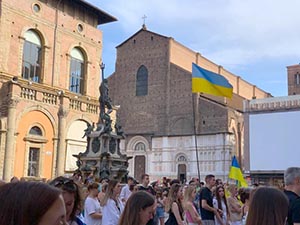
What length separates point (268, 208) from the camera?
281 centimetres

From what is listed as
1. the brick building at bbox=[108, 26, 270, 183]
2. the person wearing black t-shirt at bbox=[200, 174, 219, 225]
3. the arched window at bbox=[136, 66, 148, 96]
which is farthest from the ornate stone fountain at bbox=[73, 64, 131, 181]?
the arched window at bbox=[136, 66, 148, 96]

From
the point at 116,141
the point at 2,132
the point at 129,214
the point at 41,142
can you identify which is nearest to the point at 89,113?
the point at 41,142

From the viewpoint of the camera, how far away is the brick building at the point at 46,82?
67.5ft

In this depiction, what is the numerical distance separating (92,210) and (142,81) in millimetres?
37375

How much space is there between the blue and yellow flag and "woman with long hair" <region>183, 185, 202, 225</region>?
31.2ft

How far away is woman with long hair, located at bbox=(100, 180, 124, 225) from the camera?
602 centimetres

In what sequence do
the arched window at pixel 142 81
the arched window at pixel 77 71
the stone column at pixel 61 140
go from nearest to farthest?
the stone column at pixel 61 140
the arched window at pixel 77 71
the arched window at pixel 142 81

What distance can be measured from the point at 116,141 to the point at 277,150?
68.4ft

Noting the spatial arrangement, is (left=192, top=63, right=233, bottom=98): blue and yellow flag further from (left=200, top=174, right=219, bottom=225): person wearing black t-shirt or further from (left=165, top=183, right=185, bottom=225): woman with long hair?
(left=165, top=183, right=185, bottom=225): woman with long hair

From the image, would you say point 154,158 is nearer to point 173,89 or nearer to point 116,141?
point 173,89

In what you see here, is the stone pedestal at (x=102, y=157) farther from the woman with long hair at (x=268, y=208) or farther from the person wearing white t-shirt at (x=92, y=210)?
the woman with long hair at (x=268, y=208)

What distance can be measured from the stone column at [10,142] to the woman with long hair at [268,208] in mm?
18741

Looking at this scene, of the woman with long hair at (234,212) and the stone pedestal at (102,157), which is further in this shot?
the stone pedestal at (102,157)

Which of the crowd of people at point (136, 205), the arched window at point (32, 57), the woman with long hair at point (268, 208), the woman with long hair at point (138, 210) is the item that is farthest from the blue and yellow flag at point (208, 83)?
the woman with long hair at point (268, 208)
